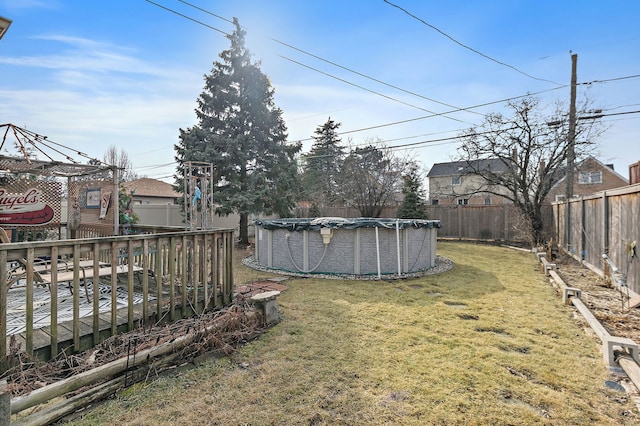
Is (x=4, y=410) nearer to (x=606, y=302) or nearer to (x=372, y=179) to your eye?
(x=606, y=302)

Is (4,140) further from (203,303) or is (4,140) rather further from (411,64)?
(411,64)

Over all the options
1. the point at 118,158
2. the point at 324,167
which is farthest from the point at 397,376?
the point at 118,158

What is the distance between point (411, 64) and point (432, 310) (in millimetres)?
8273

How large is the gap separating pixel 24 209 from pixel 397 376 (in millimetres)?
6312

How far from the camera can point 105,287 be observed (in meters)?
4.77

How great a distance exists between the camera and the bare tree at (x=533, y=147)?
34.5 ft

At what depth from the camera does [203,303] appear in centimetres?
380

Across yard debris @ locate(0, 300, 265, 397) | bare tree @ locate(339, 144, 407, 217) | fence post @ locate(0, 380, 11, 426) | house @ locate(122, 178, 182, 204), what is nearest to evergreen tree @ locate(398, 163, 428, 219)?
bare tree @ locate(339, 144, 407, 217)

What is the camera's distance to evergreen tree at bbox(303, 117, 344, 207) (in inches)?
748

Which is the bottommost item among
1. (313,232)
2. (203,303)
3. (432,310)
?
(432,310)

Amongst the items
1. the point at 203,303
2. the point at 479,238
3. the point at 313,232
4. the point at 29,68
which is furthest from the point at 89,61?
the point at 479,238

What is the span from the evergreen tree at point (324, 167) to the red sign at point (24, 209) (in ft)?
30.5

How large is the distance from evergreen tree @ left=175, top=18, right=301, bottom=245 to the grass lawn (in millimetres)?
7460

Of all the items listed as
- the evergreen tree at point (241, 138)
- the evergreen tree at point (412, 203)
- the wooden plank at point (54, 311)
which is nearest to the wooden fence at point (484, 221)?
the evergreen tree at point (412, 203)
